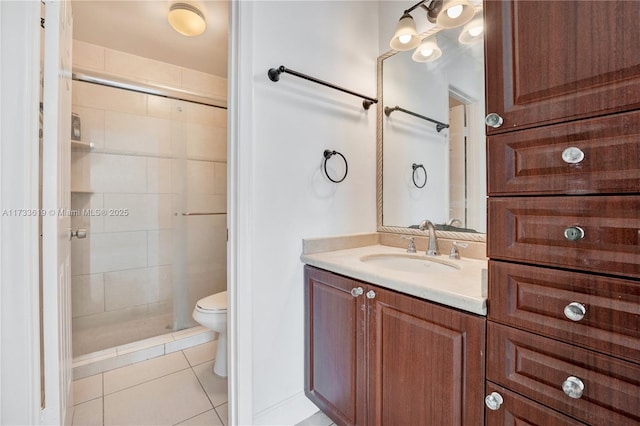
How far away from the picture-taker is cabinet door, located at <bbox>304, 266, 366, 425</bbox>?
114 cm

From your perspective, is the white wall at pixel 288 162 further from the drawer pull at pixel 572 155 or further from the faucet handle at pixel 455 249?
the drawer pull at pixel 572 155

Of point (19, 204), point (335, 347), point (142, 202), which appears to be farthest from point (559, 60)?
point (142, 202)

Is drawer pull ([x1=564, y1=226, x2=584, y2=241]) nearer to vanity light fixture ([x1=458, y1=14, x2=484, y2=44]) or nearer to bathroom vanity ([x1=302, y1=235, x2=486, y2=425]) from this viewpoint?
bathroom vanity ([x1=302, y1=235, x2=486, y2=425])

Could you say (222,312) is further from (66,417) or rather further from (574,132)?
(574,132)

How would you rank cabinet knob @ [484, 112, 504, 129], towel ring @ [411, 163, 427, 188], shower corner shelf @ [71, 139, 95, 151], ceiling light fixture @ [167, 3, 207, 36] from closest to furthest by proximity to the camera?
1. cabinet knob @ [484, 112, 504, 129]
2. towel ring @ [411, 163, 427, 188]
3. ceiling light fixture @ [167, 3, 207, 36]
4. shower corner shelf @ [71, 139, 95, 151]

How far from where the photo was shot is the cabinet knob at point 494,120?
722 millimetres

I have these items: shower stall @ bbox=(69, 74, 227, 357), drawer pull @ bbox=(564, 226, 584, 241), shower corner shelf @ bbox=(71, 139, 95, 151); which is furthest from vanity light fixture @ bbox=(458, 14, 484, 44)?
shower corner shelf @ bbox=(71, 139, 95, 151)

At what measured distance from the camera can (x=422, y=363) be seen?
909mm

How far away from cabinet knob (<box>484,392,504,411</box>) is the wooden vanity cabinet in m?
0.02

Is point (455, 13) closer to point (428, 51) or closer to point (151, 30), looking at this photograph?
point (428, 51)

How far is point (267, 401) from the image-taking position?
1324mm

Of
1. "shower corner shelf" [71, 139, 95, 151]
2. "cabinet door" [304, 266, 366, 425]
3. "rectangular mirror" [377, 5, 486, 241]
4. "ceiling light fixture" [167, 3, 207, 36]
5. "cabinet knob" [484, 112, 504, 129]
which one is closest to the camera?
"cabinet knob" [484, 112, 504, 129]

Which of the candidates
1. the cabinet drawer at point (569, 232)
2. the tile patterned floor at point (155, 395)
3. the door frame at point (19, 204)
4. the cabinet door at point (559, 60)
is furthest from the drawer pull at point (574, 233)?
the tile patterned floor at point (155, 395)

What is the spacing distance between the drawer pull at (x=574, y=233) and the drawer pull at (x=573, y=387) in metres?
0.31
